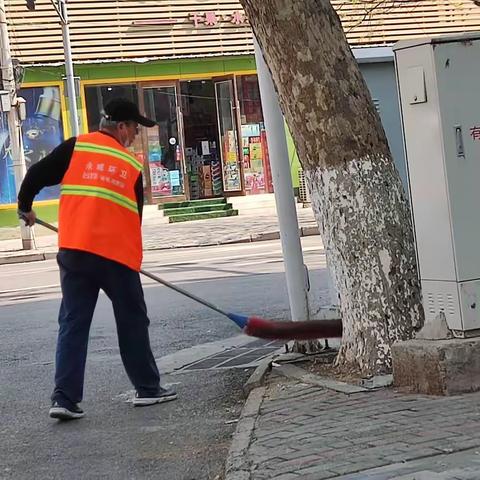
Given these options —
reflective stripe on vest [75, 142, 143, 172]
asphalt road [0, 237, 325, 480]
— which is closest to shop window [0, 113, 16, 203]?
asphalt road [0, 237, 325, 480]

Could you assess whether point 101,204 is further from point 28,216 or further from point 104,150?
point 28,216

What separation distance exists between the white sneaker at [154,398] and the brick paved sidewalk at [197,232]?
12.5 meters

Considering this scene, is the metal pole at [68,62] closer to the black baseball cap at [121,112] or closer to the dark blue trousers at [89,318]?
the black baseball cap at [121,112]

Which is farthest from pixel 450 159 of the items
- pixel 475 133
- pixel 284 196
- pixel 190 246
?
pixel 190 246

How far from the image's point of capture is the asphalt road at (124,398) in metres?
5.02

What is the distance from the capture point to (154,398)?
20.5 feet

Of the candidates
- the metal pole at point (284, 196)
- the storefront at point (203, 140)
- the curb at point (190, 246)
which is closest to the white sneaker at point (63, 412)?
the metal pole at point (284, 196)

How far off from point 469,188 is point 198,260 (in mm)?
10751

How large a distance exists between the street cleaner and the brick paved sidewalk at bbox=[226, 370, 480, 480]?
1016 millimetres

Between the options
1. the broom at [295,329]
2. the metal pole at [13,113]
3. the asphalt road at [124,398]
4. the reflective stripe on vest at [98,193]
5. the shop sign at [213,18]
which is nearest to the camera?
the asphalt road at [124,398]

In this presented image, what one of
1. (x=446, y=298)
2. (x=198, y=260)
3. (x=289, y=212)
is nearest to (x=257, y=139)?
(x=198, y=260)

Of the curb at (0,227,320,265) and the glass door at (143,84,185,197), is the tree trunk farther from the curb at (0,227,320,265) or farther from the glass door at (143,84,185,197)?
the glass door at (143,84,185,197)

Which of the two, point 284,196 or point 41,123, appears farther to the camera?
point 41,123

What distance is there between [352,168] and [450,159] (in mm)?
702
